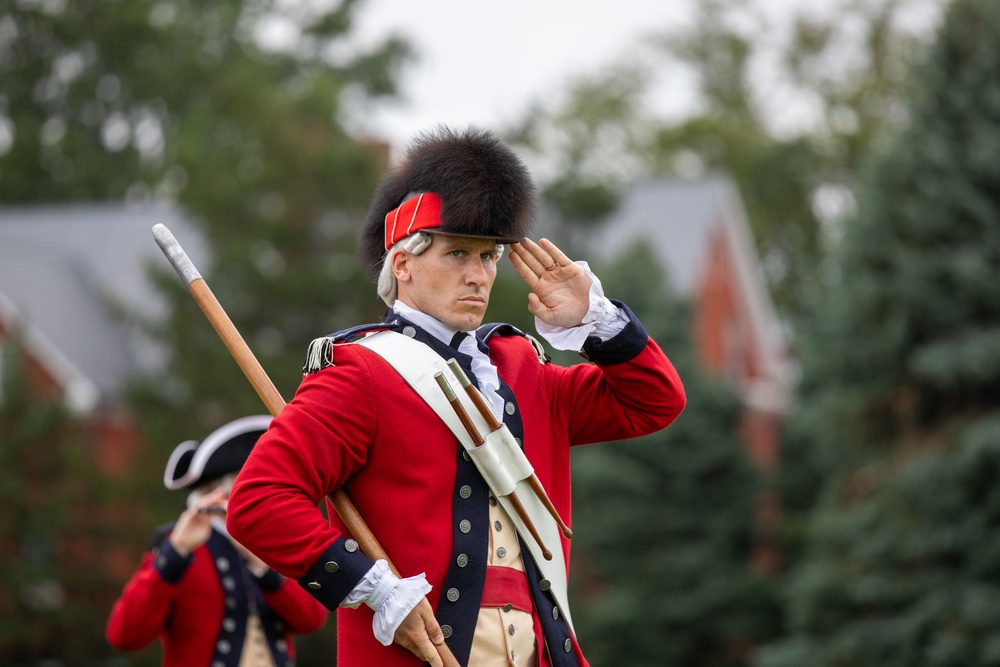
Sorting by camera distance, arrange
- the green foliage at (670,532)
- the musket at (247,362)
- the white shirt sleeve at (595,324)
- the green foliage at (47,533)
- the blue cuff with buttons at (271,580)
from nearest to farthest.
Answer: the musket at (247,362) → the white shirt sleeve at (595,324) → the blue cuff with buttons at (271,580) → the green foliage at (47,533) → the green foliage at (670,532)

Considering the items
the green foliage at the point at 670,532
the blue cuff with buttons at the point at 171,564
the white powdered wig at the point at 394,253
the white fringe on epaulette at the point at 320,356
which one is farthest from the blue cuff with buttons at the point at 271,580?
the green foliage at the point at 670,532

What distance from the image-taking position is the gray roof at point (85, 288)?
849 inches

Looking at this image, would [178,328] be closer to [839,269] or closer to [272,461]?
[839,269]

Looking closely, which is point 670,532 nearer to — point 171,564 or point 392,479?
point 171,564

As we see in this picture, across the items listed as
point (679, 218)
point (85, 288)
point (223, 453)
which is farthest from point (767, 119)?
point (223, 453)

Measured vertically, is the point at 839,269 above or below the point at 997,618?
above

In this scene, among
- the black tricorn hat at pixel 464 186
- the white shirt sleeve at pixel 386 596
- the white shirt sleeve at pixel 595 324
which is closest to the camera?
the white shirt sleeve at pixel 386 596

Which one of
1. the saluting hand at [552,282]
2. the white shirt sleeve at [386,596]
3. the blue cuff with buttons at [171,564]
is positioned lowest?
the blue cuff with buttons at [171,564]

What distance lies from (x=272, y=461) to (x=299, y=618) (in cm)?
258

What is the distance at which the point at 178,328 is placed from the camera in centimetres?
1698

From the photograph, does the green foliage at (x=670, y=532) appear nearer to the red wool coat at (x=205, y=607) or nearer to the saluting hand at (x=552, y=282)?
the red wool coat at (x=205, y=607)

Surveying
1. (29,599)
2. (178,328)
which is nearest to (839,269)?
(178,328)

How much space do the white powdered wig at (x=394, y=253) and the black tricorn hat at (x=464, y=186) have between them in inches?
1.2

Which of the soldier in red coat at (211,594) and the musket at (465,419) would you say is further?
the soldier in red coat at (211,594)
